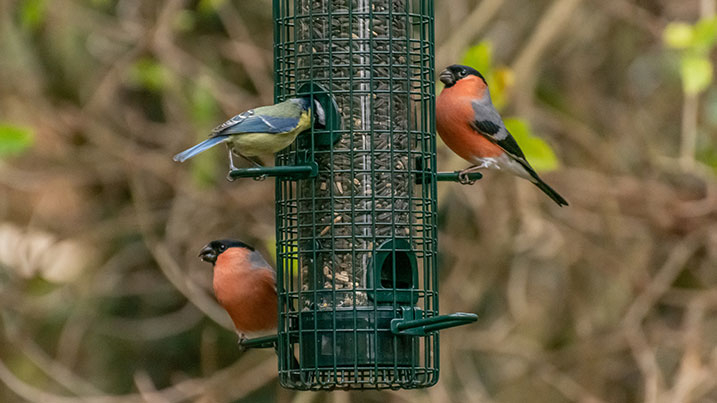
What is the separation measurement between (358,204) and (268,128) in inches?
28.8

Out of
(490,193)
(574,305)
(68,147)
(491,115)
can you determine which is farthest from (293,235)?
(574,305)

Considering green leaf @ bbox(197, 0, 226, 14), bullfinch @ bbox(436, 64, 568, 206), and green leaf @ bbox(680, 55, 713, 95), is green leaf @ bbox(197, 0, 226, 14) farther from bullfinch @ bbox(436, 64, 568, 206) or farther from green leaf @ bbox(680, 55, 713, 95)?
green leaf @ bbox(680, 55, 713, 95)

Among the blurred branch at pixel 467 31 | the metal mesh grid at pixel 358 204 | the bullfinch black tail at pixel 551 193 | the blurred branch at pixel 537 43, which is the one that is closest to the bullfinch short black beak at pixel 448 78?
the metal mesh grid at pixel 358 204

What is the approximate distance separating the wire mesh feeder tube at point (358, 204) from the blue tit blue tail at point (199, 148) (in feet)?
1.80

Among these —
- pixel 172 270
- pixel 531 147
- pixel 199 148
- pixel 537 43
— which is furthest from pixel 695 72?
pixel 172 270

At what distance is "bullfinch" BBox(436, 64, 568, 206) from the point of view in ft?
28.7

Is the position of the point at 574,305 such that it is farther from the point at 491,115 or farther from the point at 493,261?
the point at 491,115

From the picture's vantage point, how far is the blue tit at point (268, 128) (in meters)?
7.39

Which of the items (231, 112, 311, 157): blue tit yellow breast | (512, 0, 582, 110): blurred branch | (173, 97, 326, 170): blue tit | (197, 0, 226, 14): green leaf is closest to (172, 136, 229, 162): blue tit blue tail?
(173, 97, 326, 170): blue tit

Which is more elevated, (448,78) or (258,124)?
(448,78)

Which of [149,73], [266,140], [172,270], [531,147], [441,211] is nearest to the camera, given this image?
[266,140]

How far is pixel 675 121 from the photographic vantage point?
13445mm

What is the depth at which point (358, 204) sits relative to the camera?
7.58 metres

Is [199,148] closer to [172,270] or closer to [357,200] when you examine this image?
[357,200]
